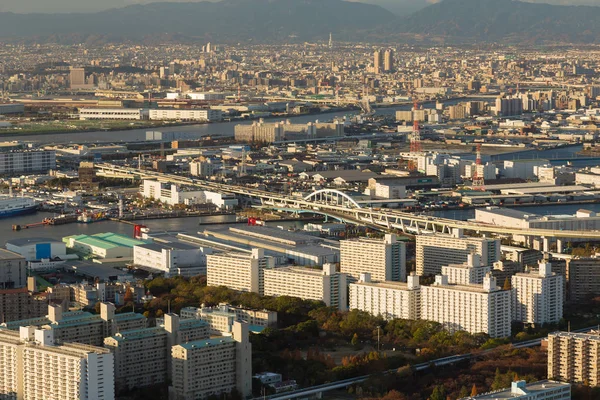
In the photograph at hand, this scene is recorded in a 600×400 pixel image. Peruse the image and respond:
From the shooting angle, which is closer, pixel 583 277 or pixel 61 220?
pixel 583 277

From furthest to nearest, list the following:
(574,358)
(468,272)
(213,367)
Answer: (468,272), (574,358), (213,367)

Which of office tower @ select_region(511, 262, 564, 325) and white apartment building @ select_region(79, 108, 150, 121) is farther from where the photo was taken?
white apartment building @ select_region(79, 108, 150, 121)

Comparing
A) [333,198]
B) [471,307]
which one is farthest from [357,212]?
[471,307]

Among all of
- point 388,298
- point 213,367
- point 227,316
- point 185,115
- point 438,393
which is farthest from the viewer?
point 185,115

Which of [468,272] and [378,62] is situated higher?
[378,62]

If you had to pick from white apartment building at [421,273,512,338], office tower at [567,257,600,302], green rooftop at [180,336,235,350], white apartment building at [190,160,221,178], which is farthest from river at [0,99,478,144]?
green rooftop at [180,336,235,350]

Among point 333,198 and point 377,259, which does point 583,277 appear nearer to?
point 377,259

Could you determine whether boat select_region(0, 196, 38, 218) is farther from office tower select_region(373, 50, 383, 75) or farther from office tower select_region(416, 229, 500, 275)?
office tower select_region(373, 50, 383, 75)

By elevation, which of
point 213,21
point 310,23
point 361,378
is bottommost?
point 361,378
